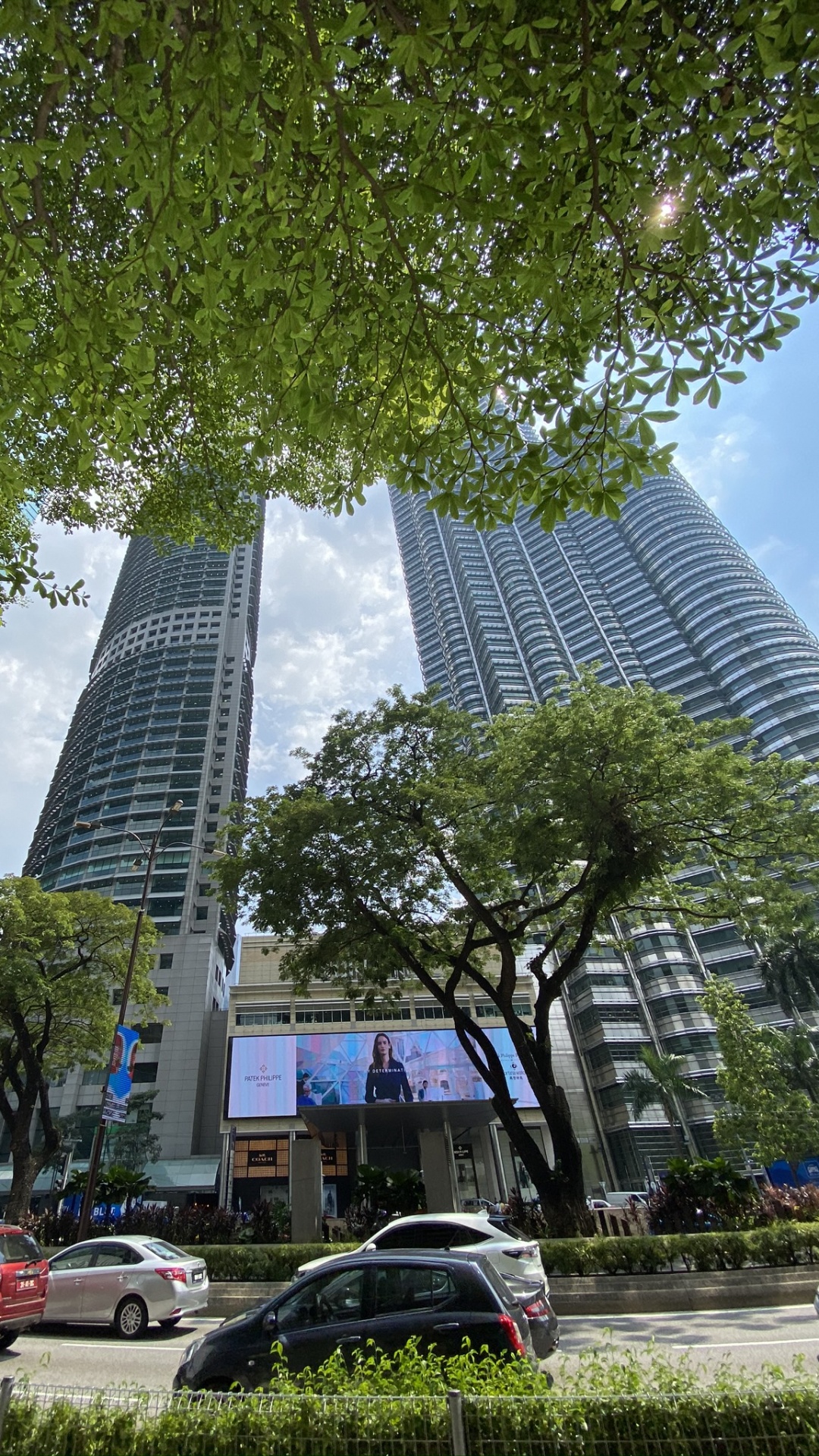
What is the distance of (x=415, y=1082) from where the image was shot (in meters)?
44.1

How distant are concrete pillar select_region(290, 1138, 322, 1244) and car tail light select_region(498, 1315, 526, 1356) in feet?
38.8

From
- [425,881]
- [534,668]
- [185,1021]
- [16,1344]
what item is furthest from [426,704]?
[534,668]

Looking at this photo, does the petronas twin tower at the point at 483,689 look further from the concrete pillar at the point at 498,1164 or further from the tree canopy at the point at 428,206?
the tree canopy at the point at 428,206

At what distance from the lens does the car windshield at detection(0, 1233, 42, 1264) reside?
9.38 m

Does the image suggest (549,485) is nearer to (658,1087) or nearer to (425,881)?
(425,881)

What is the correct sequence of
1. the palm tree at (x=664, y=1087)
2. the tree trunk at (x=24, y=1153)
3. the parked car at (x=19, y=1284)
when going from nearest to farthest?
the parked car at (x=19, y=1284), the tree trunk at (x=24, y=1153), the palm tree at (x=664, y=1087)

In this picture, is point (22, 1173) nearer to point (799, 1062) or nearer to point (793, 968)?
point (799, 1062)

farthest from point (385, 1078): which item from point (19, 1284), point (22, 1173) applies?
point (19, 1284)

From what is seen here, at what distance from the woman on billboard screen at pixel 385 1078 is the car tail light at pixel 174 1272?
3568 centimetres

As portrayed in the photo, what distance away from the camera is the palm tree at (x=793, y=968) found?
48.8m

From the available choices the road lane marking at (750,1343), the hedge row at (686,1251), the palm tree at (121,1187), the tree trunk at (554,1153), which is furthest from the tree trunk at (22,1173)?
the road lane marking at (750,1343)

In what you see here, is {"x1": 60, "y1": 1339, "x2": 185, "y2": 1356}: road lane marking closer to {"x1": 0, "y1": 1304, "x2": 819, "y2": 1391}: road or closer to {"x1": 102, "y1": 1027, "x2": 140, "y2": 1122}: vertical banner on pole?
{"x1": 0, "y1": 1304, "x2": 819, "y2": 1391}: road

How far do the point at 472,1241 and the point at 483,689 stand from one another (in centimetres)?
8714

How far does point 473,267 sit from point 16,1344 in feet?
47.2
